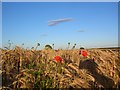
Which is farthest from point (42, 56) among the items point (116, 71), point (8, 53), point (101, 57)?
point (116, 71)

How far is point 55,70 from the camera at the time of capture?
3.13 m

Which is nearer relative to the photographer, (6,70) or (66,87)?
(66,87)

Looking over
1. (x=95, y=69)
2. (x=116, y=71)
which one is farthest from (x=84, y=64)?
(x=116, y=71)

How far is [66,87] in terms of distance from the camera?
8.89ft

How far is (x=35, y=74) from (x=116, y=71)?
98 centimetres

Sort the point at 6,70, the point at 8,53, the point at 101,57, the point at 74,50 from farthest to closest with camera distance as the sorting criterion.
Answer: the point at 74,50
the point at 8,53
the point at 101,57
the point at 6,70

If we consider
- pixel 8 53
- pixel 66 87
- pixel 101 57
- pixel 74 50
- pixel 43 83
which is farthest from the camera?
pixel 74 50

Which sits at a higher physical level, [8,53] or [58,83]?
[8,53]

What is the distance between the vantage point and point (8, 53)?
3.80 metres

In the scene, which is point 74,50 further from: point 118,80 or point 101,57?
point 118,80

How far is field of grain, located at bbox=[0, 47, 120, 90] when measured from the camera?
9.23 feet

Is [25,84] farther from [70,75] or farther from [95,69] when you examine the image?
[95,69]

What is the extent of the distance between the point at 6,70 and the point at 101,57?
125 cm

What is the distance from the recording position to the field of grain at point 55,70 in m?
2.81
